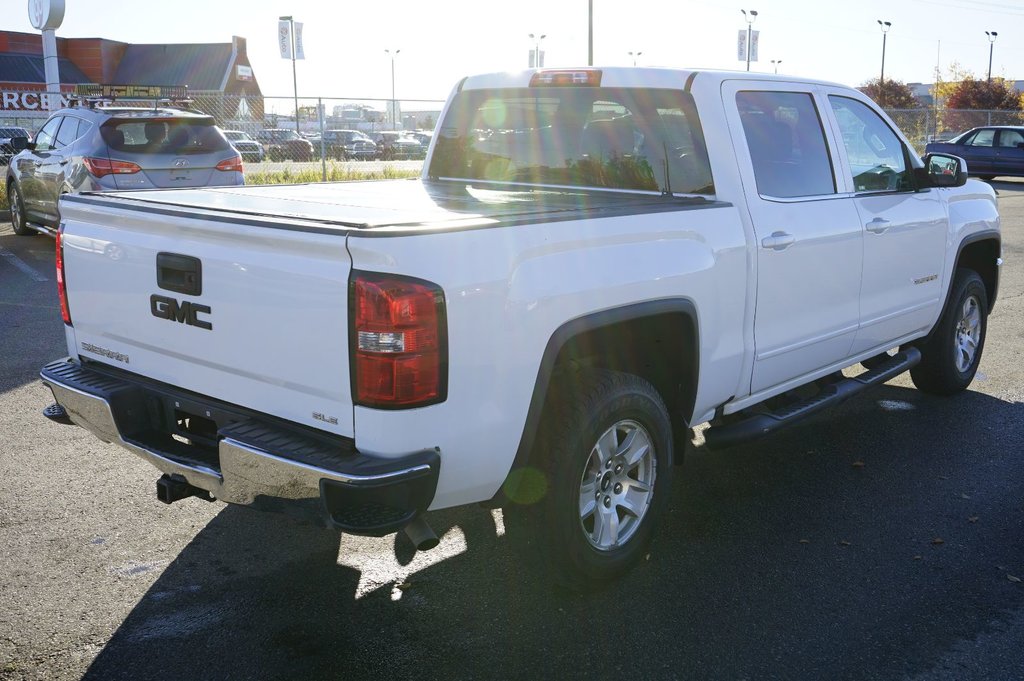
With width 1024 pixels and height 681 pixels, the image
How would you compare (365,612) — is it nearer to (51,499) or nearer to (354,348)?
(354,348)

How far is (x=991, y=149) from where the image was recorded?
2573cm

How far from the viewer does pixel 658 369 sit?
4.21 metres

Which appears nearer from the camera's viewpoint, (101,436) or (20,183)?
(101,436)

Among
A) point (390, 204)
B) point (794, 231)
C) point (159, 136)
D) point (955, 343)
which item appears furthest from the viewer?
point (159, 136)

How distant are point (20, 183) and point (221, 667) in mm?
11756

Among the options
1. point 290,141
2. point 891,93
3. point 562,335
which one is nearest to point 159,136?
point 562,335

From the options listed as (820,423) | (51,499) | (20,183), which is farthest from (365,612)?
(20,183)

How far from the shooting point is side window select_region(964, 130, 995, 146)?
84.4 ft

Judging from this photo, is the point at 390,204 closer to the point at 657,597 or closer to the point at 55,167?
the point at 657,597

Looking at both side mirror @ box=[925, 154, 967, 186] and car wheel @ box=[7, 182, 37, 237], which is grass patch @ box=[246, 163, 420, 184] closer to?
car wheel @ box=[7, 182, 37, 237]

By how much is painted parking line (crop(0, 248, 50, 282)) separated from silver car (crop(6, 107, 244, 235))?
64cm

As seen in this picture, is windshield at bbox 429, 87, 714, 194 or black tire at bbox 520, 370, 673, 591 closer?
black tire at bbox 520, 370, 673, 591

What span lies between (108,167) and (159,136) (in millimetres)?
692

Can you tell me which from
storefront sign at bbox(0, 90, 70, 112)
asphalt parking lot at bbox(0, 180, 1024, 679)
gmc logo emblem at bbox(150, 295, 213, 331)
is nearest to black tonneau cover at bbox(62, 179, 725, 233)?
gmc logo emblem at bbox(150, 295, 213, 331)
